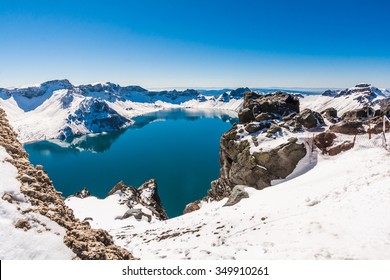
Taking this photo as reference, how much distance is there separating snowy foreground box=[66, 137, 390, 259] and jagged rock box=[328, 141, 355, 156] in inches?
327

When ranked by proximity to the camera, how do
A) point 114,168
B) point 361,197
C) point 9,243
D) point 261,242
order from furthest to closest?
1. point 114,168
2. point 361,197
3. point 261,242
4. point 9,243

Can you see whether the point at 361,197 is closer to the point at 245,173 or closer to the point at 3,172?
the point at 3,172

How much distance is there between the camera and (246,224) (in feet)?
59.1

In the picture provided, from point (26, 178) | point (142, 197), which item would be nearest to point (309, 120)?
point (142, 197)

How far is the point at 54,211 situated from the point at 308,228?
12.4 m

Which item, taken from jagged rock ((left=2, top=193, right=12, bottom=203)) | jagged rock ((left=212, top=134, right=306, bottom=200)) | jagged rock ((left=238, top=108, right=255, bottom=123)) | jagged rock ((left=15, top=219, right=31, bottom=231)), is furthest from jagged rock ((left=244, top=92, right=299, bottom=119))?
jagged rock ((left=15, top=219, right=31, bottom=231))

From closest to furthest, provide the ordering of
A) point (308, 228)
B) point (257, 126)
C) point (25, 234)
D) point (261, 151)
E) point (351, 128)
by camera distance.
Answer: point (25, 234), point (308, 228), point (351, 128), point (261, 151), point (257, 126)

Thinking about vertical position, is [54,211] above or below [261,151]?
above

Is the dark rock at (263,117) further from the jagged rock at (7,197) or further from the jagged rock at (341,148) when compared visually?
the jagged rock at (7,197)

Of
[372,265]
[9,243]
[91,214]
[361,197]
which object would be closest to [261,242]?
[372,265]

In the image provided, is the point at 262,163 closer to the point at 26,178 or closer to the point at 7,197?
the point at 26,178

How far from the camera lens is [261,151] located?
Result: 39.2 meters

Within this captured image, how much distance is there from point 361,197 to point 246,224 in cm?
745

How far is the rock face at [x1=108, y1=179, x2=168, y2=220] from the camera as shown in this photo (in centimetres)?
4923
